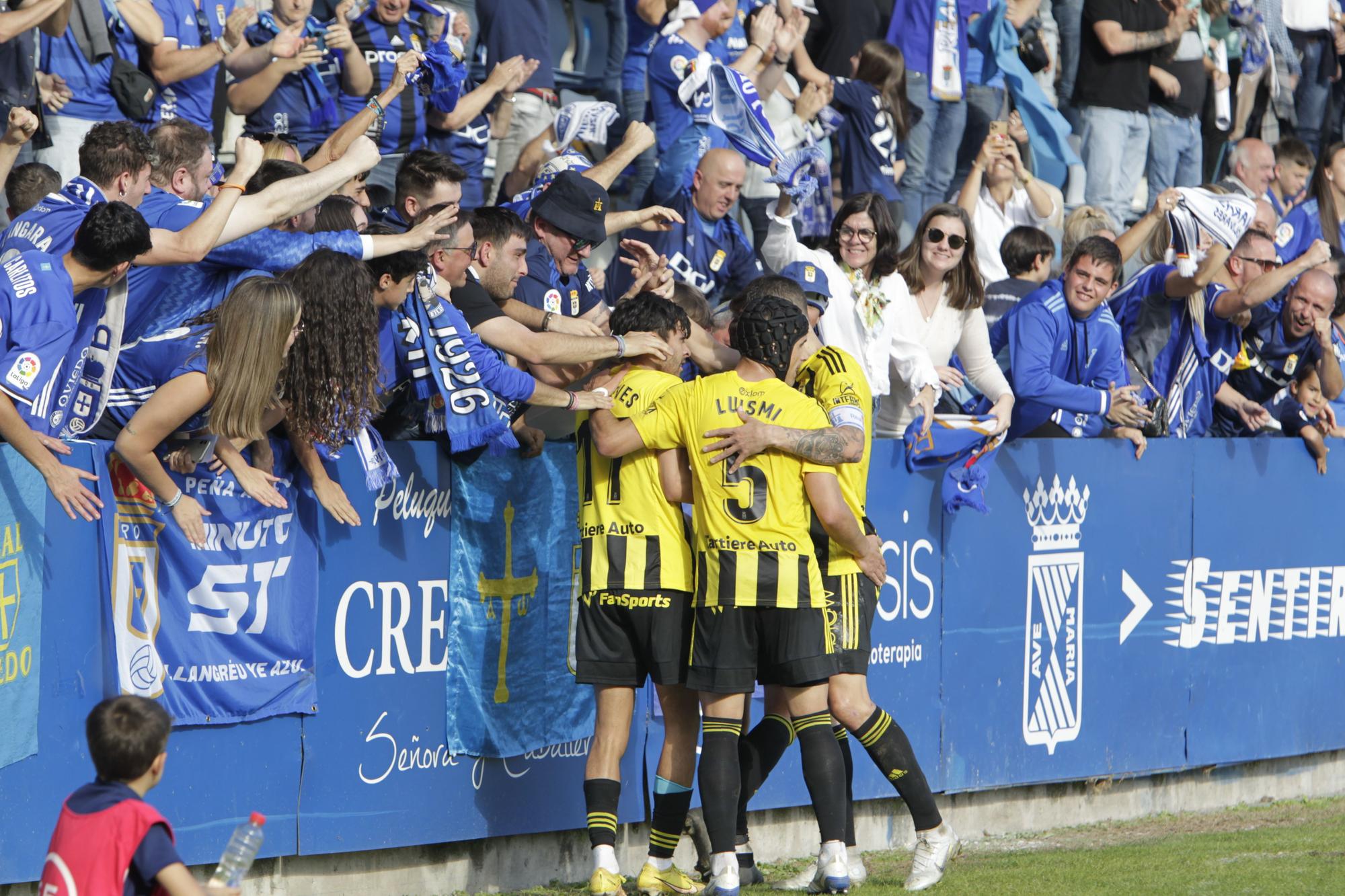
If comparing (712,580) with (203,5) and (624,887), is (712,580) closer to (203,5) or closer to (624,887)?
(624,887)

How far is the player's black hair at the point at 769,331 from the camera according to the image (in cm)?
630

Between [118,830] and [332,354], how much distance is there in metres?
2.26

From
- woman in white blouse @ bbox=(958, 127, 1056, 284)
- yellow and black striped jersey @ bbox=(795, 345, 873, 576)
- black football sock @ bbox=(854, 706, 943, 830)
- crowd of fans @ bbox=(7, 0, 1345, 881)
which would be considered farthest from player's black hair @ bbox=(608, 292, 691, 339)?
woman in white blouse @ bbox=(958, 127, 1056, 284)

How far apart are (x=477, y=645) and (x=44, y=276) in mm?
2244

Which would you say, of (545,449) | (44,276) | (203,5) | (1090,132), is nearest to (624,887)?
(545,449)

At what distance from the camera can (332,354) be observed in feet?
19.3

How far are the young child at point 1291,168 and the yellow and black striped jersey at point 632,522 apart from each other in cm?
783

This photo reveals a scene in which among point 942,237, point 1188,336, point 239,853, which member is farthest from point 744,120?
point 239,853

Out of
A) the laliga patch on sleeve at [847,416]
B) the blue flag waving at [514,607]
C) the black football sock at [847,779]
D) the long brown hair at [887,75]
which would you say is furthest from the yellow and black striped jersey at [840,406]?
the long brown hair at [887,75]

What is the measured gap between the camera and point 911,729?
8.09 metres

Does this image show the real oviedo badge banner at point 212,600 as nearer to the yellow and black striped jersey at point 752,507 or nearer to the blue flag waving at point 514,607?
the blue flag waving at point 514,607

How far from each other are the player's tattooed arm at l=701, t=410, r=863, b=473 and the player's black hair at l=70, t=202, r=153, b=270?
2.12 metres

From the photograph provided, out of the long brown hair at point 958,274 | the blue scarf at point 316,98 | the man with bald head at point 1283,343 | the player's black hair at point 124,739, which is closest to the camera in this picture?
the player's black hair at point 124,739

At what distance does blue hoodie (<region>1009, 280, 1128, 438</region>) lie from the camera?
8648 millimetres
